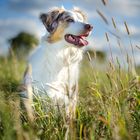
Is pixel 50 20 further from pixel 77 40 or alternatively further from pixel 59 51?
pixel 77 40

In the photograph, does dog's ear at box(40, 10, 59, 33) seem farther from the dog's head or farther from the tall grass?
the tall grass

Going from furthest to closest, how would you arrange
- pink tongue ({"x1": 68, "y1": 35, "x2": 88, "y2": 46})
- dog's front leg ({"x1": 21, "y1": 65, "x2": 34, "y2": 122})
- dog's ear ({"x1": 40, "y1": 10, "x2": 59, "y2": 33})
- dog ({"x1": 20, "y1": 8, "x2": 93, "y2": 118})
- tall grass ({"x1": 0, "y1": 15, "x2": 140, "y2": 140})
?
1. dog's ear ({"x1": 40, "y1": 10, "x2": 59, "y2": 33})
2. dog ({"x1": 20, "y1": 8, "x2": 93, "y2": 118})
3. pink tongue ({"x1": 68, "y1": 35, "x2": 88, "y2": 46})
4. tall grass ({"x1": 0, "y1": 15, "x2": 140, "y2": 140})
5. dog's front leg ({"x1": 21, "y1": 65, "x2": 34, "y2": 122})

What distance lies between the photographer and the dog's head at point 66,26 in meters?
6.80

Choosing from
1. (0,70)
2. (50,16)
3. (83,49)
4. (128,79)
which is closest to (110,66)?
(128,79)

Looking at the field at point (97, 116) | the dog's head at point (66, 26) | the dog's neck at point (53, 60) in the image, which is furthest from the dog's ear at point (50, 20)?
the field at point (97, 116)

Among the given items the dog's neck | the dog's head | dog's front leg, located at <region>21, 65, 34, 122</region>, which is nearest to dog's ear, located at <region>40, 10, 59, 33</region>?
the dog's head

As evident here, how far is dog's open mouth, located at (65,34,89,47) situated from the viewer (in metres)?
6.73

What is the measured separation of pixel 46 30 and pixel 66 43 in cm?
44

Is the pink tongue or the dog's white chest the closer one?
the pink tongue

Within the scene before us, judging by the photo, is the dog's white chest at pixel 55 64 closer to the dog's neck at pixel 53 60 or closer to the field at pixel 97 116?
the dog's neck at pixel 53 60

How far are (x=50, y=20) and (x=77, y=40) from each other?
2.02ft

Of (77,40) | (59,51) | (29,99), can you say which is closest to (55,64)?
(59,51)

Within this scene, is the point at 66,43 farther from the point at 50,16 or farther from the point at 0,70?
the point at 0,70

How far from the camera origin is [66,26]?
23.1 ft
